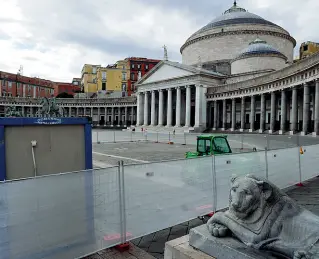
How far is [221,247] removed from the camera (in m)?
2.91

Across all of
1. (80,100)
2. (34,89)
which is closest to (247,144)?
(80,100)

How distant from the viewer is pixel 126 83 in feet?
293

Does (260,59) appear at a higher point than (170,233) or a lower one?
higher

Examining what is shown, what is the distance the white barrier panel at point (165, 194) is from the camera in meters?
4.83

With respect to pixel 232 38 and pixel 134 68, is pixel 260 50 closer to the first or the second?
pixel 232 38

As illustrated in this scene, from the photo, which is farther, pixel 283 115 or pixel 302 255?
pixel 283 115

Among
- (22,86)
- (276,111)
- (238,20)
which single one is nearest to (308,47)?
(238,20)

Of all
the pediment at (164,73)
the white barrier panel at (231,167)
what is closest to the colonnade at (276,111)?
the pediment at (164,73)

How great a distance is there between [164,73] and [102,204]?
52610 millimetres

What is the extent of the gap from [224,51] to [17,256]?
61.2 m

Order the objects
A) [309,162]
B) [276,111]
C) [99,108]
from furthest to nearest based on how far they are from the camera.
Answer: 1. [99,108]
2. [276,111]
3. [309,162]

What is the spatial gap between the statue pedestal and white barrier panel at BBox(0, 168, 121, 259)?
71.0 inches

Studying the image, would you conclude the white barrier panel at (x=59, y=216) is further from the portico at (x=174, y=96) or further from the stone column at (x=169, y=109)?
the stone column at (x=169, y=109)

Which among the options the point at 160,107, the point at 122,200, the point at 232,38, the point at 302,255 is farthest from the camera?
the point at 232,38
